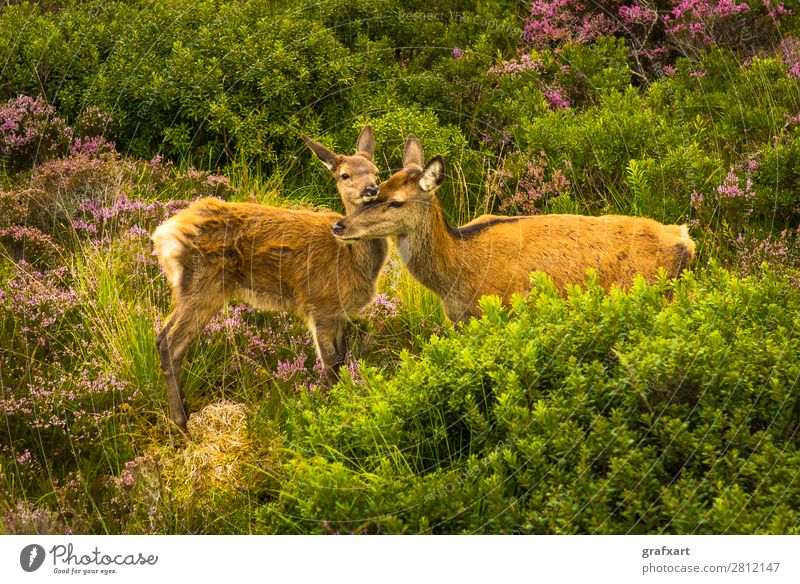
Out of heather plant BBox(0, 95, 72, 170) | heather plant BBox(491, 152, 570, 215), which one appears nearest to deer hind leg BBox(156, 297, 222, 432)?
heather plant BBox(491, 152, 570, 215)

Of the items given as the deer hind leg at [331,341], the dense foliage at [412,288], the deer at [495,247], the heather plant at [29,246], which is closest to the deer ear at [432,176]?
the deer at [495,247]

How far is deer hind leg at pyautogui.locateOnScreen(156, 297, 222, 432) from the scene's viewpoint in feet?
23.6

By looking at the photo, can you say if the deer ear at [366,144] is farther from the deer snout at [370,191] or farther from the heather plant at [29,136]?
the heather plant at [29,136]

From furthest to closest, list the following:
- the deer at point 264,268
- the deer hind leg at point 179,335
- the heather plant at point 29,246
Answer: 1. the heather plant at point 29,246
2. the deer at point 264,268
3. the deer hind leg at point 179,335

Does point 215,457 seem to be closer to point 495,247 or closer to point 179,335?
point 179,335

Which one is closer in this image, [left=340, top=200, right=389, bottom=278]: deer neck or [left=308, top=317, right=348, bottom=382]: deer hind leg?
[left=308, top=317, right=348, bottom=382]: deer hind leg

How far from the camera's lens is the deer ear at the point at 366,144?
8.52m

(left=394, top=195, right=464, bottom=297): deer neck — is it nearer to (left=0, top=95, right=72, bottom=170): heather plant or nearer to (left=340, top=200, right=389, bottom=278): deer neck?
(left=340, top=200, right=389, bottom=278): deer neck

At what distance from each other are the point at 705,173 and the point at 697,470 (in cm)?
439

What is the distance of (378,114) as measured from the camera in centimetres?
930

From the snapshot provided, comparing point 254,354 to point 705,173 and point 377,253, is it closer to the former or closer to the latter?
point 377,253
